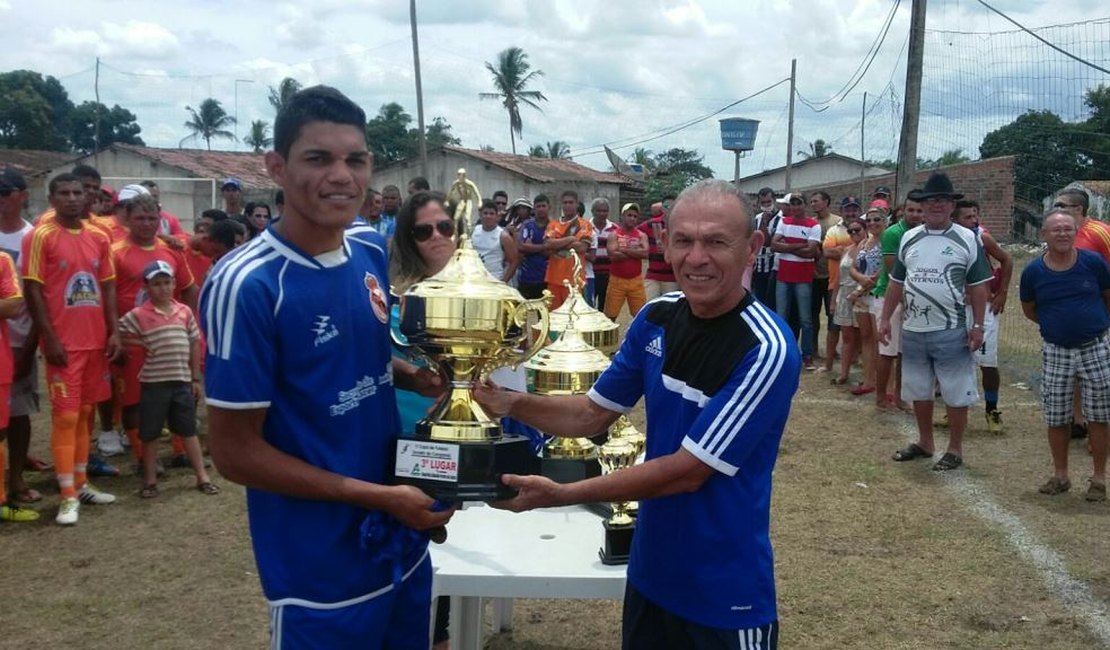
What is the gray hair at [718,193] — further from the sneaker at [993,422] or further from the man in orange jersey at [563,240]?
the man in orange jersey at [563,240]

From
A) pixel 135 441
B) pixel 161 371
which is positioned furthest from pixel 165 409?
pixel 135 441

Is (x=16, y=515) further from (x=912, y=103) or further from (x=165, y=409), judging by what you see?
(x=912, y=103)

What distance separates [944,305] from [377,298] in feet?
19.4

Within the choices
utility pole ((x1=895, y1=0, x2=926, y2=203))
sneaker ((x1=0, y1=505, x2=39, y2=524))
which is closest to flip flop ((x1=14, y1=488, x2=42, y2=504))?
sneaker ((x1=0, y1=505, x2=39, y2=524))

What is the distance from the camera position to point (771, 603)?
254 centimetres

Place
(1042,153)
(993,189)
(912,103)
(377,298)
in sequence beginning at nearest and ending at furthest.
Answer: (377,298) → (912,103) → (1042,153) → (993,189)

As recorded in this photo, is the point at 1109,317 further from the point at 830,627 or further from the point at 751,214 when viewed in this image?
the point at 751,214

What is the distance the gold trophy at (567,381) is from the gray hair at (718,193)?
126 centimetres

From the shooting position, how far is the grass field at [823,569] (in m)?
4.67

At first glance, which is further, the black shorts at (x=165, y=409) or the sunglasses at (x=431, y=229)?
the black shorts at (x=165, y=409)

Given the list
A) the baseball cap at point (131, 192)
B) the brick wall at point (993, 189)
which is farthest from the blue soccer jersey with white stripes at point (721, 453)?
the brick wall at point (993, 189)

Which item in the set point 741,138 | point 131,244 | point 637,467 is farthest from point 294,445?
point 741,138

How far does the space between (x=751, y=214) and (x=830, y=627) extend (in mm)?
2967

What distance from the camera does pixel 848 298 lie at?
10516mm
